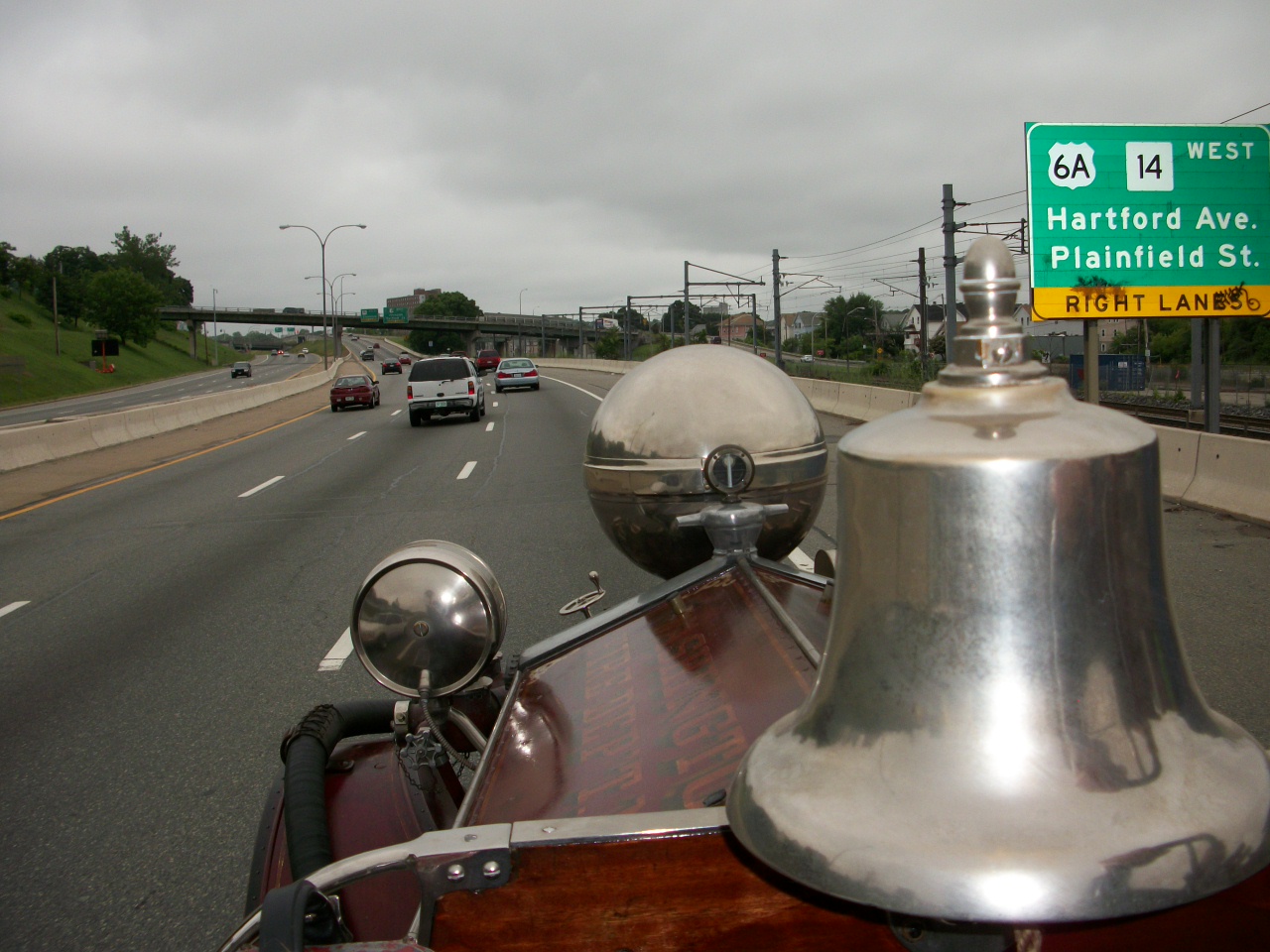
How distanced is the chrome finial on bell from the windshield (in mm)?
28407

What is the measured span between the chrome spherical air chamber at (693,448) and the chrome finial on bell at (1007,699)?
6.78 ft

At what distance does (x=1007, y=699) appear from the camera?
1043mm

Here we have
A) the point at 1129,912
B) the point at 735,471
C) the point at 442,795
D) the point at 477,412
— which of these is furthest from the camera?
the point at 477,412

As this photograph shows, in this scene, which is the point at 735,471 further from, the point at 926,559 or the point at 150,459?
the point at 150,459

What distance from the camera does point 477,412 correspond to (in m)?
29.6

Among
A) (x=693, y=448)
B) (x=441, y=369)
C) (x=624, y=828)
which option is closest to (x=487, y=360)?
(x=441, y=369)

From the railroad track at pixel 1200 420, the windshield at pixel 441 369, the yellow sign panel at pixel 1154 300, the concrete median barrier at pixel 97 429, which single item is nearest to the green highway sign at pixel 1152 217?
the yellow sign panel at pixel 1154 300

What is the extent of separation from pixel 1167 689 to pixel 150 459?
22557mm

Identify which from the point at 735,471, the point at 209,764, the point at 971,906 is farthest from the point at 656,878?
the point at 209,764

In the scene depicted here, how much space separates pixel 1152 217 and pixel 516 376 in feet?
112

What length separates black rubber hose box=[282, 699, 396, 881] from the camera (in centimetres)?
230

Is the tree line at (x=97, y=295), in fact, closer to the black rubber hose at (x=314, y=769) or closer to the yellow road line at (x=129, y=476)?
the yellow road line at (x=129, y=476)

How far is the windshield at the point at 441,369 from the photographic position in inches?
1147

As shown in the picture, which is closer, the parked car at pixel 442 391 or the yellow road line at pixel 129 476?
the yellow road line at pixel 129 476
